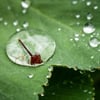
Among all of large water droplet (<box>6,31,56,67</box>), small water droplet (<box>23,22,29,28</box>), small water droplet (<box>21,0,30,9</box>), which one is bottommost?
large water droplet (<box>6,31,56,67</box>)

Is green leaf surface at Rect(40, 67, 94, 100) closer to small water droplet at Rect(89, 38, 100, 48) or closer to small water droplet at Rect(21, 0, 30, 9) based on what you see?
small water droplet at Rect(89, 38, 100, 48)

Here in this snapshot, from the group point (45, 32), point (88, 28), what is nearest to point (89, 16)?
point (88, 28)

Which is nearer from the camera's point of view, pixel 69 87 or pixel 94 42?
pixel 94 42

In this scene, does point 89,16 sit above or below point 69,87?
above

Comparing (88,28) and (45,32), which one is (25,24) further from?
(88,28)

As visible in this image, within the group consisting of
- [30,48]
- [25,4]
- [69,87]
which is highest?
[25,4]

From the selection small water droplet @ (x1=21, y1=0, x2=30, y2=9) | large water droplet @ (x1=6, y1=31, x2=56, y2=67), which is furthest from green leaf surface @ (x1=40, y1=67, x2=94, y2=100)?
small water droplet @ (x1=21, y1=0, x2=30, y2=9)
